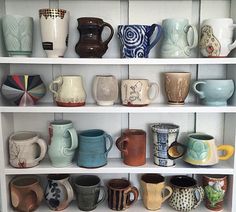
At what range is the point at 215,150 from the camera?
89cm

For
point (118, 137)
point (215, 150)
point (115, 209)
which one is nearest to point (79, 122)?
point (118, 137)

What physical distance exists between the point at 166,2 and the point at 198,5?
4.1 inches

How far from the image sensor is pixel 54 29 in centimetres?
82

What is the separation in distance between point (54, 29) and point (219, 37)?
463 mm

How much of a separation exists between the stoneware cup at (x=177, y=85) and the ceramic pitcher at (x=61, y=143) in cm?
31

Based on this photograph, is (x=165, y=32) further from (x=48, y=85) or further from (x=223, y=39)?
(x=48, y=85)

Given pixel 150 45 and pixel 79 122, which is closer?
pixel 150 45

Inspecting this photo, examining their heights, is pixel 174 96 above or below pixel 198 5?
below

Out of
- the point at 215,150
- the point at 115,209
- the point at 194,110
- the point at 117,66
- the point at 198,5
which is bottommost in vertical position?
the point at 115,209

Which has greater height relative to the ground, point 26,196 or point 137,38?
point 137,38

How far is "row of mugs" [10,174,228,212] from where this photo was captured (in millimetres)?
894

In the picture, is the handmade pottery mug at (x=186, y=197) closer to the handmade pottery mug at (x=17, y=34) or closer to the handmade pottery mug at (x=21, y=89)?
the handmade pottery mug at (x=21, y=89)

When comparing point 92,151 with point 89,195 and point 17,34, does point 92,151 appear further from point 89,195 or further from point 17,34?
point 17,34

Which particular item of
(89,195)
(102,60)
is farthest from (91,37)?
(89,195)
